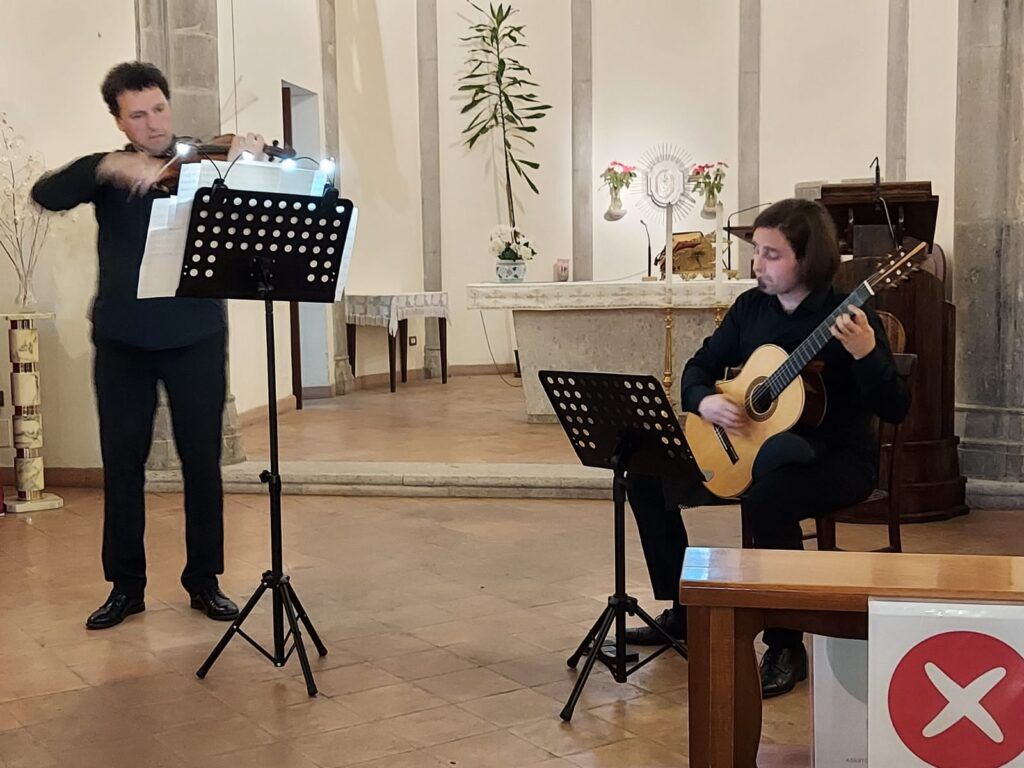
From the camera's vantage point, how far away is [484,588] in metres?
4.34

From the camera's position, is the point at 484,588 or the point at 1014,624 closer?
the point at 1014,624

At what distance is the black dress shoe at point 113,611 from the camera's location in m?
3.92

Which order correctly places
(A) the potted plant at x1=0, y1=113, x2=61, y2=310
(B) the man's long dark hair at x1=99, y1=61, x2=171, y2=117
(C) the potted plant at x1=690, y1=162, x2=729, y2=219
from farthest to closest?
(C) the potted plant at x1=690, y1=162, x2=729, y2=219 → (A) the potted plant at x1=0, y1=113, x2=61, y2=310 → (B) the man's long dark hair at x1=99, y1=61, x2=171, y2=117

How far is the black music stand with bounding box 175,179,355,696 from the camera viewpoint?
3.17 meters

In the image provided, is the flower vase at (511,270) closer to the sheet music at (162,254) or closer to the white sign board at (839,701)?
the sheet music at (162,254)

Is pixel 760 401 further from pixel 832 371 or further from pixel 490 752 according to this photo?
pixel 490 752

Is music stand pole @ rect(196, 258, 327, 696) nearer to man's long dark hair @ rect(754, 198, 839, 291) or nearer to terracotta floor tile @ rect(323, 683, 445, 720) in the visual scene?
terracotta floor tile @ rect(323, 683, 445, 720)

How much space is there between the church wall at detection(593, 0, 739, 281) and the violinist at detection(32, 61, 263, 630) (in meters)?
7.66

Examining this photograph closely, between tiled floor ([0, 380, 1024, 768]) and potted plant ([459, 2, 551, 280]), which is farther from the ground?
potted plant ([459, 2, 551, 280])

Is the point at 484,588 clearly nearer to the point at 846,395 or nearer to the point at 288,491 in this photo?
the point at 846,395

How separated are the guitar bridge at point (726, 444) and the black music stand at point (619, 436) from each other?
0.38 ft

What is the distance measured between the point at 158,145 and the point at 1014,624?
2759 millimetres

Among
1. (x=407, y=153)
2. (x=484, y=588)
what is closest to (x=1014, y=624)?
(x=484, y=588)

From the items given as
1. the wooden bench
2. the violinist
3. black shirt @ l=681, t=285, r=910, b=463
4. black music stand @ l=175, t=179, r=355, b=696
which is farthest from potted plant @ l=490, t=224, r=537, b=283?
the wooden bench
